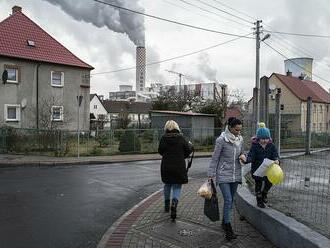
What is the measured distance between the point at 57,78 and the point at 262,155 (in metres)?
32.5

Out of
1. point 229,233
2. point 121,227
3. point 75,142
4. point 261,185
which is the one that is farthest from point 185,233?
point 75,142

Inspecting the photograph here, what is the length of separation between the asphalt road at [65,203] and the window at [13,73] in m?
21.2

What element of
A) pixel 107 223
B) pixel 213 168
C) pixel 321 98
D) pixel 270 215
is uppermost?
pixel 321 98

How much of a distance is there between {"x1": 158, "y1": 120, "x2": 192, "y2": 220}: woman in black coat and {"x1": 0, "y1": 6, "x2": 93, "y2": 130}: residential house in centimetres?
2481

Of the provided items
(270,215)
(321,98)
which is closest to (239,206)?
(270,215)

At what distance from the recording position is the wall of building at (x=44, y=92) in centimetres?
3391

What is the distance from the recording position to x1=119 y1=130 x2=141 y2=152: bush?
79.8ft

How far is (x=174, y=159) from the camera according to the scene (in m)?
7.78

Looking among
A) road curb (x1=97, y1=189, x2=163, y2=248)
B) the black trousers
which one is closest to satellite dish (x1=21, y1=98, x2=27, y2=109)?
road curb (x1=97, y1=189, x2=163, y2=248)

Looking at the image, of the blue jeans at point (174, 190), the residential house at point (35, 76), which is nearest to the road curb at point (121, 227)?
the blue jeans at point (174, 190)

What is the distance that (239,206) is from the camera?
7613 mm

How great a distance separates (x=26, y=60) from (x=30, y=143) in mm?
15273

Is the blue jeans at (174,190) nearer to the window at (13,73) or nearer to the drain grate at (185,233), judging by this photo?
the drain grate at (185,233)

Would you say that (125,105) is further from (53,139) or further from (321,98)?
(53,139)
